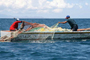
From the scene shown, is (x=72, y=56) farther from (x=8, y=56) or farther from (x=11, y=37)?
(x=11, y=37)

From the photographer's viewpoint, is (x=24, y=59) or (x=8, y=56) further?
(x=8, y=56)

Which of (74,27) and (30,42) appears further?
(74,27)

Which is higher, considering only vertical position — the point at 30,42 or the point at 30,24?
the point at 30,24

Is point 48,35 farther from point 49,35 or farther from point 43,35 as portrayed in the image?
point 43,35

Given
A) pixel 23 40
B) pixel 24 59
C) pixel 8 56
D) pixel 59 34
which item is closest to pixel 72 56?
pixel 24 59

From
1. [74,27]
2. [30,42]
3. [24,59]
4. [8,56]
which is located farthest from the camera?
[74,27]

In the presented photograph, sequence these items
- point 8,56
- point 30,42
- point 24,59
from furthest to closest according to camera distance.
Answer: point 30,42, point 8,56, point 24,59

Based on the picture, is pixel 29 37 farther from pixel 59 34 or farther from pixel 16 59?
pixel 16 59

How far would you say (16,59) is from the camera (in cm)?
920

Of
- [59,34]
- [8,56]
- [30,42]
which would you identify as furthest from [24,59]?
[59,34]

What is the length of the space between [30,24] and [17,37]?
158 centimetres

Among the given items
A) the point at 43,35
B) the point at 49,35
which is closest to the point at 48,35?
the point at 49,35

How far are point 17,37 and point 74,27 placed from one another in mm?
4994

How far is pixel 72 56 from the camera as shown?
963cm
